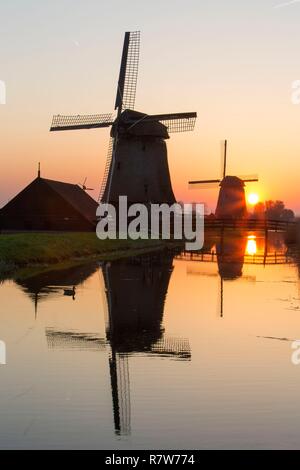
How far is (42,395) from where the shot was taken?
26.6 ft

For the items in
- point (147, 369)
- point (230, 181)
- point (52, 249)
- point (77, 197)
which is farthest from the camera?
point (230, 181)

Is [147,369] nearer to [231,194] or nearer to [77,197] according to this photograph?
[77,197]

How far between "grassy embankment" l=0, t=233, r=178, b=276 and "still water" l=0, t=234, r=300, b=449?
8.73 metres

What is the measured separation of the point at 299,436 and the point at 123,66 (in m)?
47.6

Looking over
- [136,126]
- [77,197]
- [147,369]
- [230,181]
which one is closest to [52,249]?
[136,126]

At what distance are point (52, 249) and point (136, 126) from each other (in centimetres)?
Answer: 2224

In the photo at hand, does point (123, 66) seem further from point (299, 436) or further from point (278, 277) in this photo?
point (299, 436)

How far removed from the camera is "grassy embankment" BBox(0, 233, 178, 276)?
1131 inches

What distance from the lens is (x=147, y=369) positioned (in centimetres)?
977

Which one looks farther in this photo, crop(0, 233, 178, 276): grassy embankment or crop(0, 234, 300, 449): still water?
crop(0, 233, 178, 276): grassy embankment

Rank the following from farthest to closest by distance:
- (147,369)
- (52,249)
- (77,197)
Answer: (77,197) < (52,249) < (147,369)

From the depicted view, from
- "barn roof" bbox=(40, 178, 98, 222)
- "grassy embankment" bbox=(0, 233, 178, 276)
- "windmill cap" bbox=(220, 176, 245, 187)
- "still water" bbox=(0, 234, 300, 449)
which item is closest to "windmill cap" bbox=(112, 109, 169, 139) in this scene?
"barn roof" bbox=(40, 178, 98, 222)

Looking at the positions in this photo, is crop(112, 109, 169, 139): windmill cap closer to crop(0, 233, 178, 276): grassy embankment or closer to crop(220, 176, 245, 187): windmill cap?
crop(0, 233, 178, 276): grassy embankment
